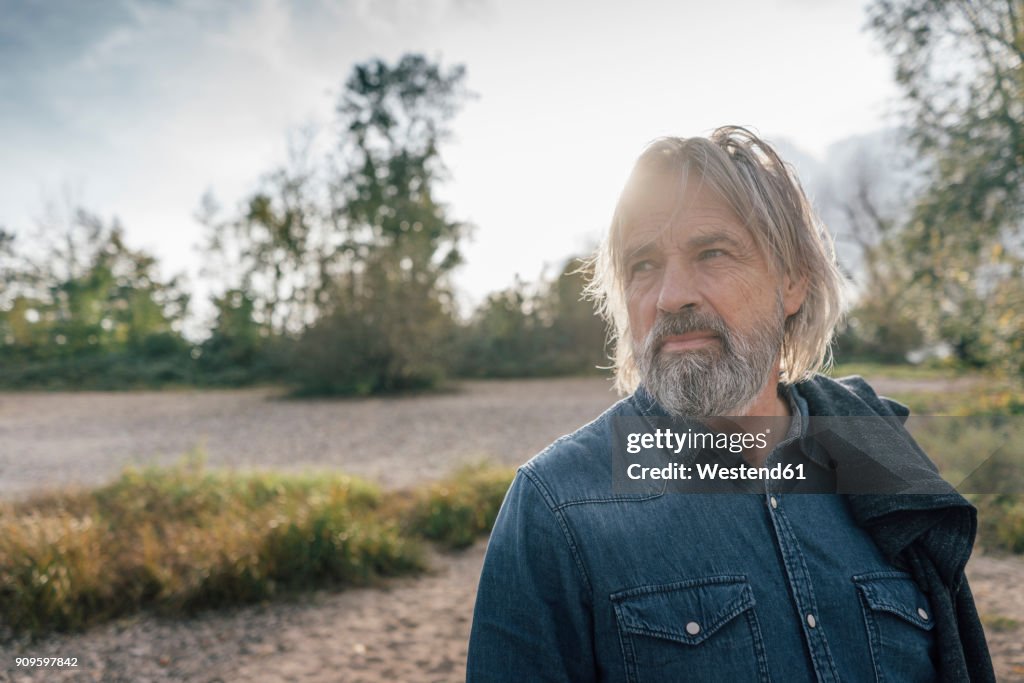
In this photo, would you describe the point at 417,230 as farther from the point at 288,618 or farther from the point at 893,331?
the point at 288,618

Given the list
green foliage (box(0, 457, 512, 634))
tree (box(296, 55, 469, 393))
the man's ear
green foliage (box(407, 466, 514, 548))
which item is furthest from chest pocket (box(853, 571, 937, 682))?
tree (box(296, 55, 469, 393))

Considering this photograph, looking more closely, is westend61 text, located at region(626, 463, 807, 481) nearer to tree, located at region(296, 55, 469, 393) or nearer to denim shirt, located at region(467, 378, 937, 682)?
denim shirt, located at region(467, 378, 937, 682)

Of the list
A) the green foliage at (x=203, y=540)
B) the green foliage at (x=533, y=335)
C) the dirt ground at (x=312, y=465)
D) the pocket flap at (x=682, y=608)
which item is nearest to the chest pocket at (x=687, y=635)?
the pocket flap at (x=682, y=608)

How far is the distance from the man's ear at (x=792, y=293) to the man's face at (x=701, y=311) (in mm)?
135

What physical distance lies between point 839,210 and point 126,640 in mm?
34716

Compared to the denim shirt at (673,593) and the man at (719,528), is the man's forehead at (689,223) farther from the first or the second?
the denim shirt at (673,593)

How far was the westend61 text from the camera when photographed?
4.31 ft

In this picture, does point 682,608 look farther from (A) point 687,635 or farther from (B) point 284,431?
(B) point 284,431

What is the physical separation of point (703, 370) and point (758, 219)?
0.37 meters

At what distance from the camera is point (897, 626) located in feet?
4.23

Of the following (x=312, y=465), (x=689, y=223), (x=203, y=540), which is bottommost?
(x=312, y=465)

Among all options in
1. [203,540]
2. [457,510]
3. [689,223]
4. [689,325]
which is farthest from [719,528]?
[457,510]

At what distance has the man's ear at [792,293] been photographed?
5.50 feet

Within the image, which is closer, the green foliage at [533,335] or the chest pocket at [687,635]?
the chest pocket at [687,635]
